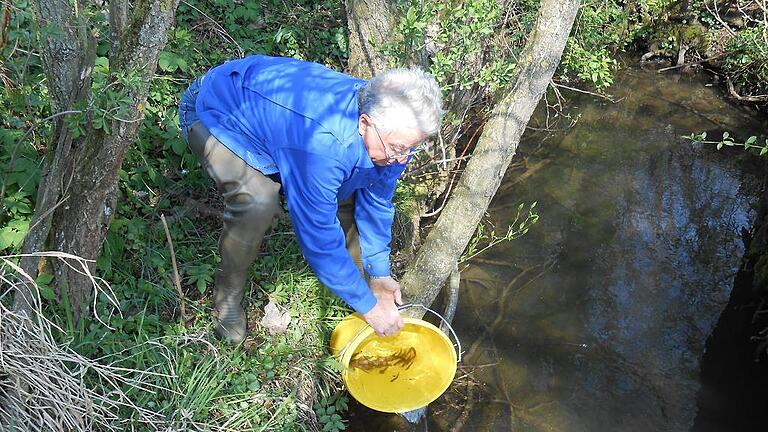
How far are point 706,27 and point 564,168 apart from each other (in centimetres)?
329

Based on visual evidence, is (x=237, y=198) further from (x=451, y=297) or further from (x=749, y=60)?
(x=749, y=60)

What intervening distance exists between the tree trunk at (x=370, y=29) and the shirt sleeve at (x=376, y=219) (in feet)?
4.03

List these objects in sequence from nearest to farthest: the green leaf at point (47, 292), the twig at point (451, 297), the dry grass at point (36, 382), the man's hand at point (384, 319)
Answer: the dry grass at point (36, 382), the green leaf at point (47, 292), the man's hand at point (384, 319), the twig at point (451, 297)

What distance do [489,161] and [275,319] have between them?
1398 millimetres

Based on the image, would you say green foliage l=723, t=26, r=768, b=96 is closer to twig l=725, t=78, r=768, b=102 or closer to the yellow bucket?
twig l=725, t=78, r=768, b=102

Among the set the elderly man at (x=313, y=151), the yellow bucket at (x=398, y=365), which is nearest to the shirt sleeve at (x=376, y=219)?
the elderly man at (x=313, y=151)

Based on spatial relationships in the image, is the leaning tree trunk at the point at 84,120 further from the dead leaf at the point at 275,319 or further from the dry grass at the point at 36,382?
the dead leaf at the point at 275,319

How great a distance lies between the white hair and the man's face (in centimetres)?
2

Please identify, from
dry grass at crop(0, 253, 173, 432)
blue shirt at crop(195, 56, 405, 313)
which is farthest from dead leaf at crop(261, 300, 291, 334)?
dry grass at crop(0, 253, 173, 432)

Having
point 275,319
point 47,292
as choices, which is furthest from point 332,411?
point 47,292

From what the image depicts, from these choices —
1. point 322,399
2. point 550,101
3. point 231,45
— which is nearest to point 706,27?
point 550,101

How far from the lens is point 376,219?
2.80 metres

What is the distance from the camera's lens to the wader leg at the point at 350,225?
9.60 feet

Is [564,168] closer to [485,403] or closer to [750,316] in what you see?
[750,316]
